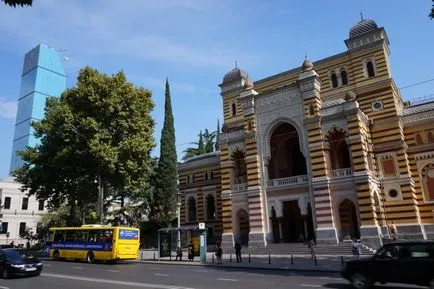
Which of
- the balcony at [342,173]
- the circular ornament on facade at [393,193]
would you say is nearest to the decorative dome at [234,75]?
the balcony at [342,173]

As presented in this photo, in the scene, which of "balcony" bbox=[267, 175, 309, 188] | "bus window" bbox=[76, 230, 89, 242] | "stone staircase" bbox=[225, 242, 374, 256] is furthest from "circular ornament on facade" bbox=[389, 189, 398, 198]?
"bus window" bbox=[76, 230, 89, 242]

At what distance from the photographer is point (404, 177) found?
97.6 ft

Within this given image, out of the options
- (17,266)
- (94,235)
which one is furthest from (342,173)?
(17,266)

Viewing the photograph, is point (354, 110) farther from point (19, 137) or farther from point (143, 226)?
point (19, 137)

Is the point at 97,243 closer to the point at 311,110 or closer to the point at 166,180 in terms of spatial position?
the point at 166,180

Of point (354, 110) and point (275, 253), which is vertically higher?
point (354, 110)

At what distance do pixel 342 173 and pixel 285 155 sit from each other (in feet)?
26.4

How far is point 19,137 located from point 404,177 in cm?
12199

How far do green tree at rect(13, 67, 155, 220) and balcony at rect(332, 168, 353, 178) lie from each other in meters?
16.9

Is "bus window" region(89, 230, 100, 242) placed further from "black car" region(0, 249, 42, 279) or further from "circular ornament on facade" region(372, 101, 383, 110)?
"circular ornament on facade" region(372, 101, 383, 110)

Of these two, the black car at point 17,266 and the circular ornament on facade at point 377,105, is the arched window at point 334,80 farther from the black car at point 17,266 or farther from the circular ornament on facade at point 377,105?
the black car at point 17,266

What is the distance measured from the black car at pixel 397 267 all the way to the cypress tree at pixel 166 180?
2997 centimetres

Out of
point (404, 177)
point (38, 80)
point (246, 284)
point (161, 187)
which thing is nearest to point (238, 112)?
point (161, 187)

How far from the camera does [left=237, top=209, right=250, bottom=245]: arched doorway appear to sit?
34394 millimetres
